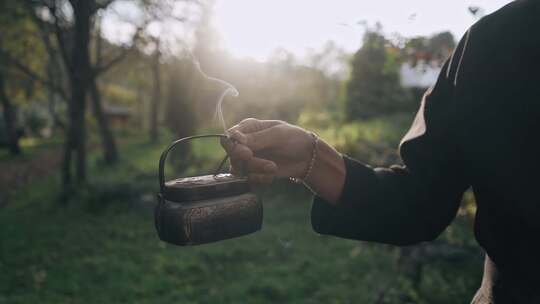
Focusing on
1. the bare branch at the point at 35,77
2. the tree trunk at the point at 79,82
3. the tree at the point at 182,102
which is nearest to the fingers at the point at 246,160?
the tree trunk at the point at 79,82

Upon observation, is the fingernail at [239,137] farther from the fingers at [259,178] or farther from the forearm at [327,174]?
the forearm at [327,174]

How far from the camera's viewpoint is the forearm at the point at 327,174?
170cm

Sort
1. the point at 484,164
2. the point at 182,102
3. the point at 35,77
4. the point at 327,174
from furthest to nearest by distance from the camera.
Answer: the point at 182,102 < the point at 35,77 < the point at 327,174 < the point at 484,164

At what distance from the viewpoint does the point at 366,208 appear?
1.65 metres

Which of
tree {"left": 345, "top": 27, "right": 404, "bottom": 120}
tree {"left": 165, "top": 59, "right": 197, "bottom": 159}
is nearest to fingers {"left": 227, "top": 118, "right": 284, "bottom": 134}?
tree {"left": 165, "top": 59, "right": 197, "bottom": 159}

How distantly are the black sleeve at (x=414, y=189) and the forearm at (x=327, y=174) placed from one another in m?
0.03

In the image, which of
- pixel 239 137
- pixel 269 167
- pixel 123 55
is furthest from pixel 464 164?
pixel 123 55

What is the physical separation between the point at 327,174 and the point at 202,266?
15.8 ft

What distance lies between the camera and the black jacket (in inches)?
51.2

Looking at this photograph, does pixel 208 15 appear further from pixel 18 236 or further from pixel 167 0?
pixel 18 236

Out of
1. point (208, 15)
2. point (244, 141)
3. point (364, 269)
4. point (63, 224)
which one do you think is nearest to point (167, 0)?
point (208, 15)

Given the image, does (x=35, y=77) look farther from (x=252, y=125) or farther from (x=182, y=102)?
(x=252, y=125)

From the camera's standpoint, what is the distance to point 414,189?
5.27 ft

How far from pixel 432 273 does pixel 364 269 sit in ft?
4.00
